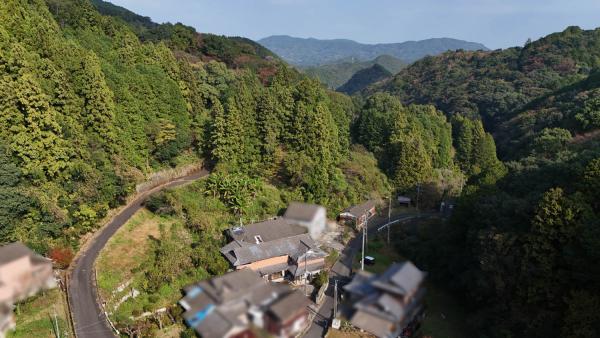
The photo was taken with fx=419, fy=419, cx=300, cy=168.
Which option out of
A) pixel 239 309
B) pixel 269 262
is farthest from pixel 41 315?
pixel 239 309

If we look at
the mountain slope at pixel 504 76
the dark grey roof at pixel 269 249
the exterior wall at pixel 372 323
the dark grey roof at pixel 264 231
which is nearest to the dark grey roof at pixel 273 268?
the dark grey roof at pixel 269 249

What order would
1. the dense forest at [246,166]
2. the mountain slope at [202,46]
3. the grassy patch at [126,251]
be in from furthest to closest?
1. the mountain slope at [202,46]
2. the grassy patch at [126,251]
3. the dense forest at [246,166]

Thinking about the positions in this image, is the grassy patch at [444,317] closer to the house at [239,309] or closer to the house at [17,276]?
the house at [239,309]

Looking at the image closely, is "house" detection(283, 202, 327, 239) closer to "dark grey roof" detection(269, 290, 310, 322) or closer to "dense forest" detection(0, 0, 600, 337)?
"dark grey roof" detection(269, 290, 310, 322)

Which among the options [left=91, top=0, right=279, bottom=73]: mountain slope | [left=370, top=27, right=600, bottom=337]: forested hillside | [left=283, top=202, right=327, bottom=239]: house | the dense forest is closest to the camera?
[left=283, top=202, right=327, bottom=239]: house

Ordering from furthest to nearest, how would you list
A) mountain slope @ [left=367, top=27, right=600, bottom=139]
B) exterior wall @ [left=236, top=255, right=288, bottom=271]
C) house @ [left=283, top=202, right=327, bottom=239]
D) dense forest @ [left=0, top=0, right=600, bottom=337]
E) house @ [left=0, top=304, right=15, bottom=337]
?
1. mountain slope @ [left=367, top=27, right=600, bottom=139]
2. exterior wall @ [left=236, top=255, right=288, bottom=271]
3. dense forest @ [left=0, top=0, right=600, bottom=337]
4. house @ [left=283, top=202, right=327, bottom=239]
5. house @ [left=0, top=304, right=15, bottom=337]

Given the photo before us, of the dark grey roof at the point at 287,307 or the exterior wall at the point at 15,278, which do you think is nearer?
the dark grey roof at the point at 287,307

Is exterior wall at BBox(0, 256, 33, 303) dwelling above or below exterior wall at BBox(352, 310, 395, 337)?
above

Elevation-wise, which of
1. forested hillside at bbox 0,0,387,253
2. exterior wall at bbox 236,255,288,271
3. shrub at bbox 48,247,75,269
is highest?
forested hillside at bbox 0,0,387,253

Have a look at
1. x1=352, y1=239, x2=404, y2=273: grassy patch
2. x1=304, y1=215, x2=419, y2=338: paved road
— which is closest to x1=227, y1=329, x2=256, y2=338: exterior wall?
x1=304, y1=215, x2=419, y2=338: paved road
